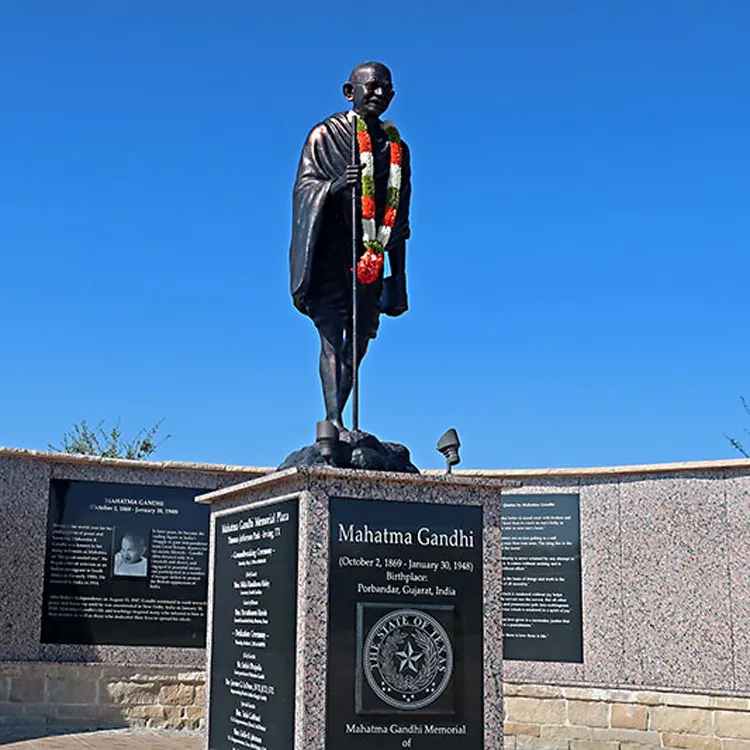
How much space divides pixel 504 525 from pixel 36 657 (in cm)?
397

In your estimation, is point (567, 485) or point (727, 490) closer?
point (727, 490)

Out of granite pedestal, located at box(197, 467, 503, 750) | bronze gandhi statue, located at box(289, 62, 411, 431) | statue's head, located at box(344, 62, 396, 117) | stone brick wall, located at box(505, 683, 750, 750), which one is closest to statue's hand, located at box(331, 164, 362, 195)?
bronze gandhi statue, located at box(289, 62, 411, 431)

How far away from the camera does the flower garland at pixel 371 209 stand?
5895mm

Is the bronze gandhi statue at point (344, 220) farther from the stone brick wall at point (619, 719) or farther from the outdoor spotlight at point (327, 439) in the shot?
the stone brick wall at point (619, 719)

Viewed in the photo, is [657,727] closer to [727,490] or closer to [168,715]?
[727,490]

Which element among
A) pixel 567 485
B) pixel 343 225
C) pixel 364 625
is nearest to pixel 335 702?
pixel 364 625

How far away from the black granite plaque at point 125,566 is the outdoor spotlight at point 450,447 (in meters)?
4.59

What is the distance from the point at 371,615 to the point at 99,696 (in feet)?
16.2

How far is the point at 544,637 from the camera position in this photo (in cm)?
977

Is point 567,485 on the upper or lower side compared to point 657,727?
upper

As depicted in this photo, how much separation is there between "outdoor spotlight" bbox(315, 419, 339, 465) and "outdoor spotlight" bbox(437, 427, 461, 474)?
0.57 m

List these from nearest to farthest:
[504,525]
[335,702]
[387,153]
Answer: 1. [335,702]
2. [387,153]
3. [504,525]

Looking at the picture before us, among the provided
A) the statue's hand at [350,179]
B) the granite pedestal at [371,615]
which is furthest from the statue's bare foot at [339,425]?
the statue's hand at [350,179]

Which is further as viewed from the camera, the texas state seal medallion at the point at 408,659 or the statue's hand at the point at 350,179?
the statue's hand at the point at 350,179
